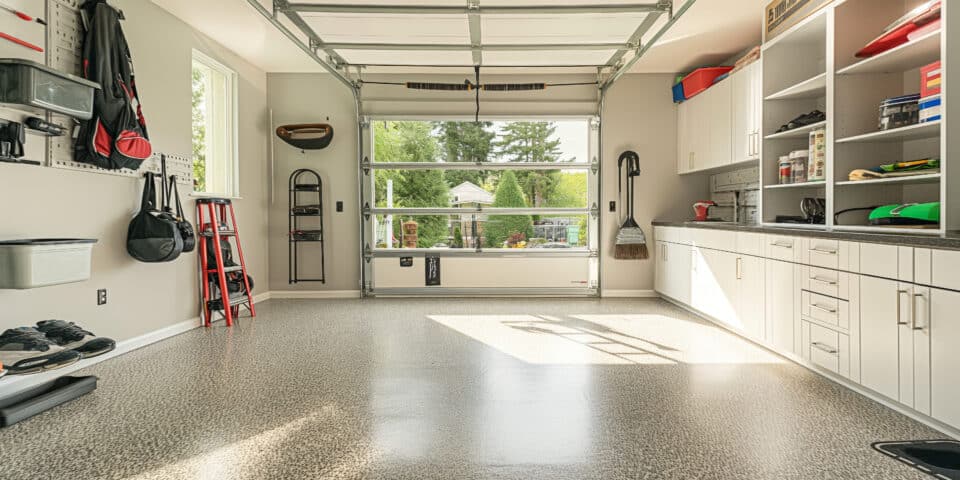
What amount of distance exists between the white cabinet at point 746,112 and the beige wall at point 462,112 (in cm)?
152

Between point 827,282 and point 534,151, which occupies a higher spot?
point 534,151

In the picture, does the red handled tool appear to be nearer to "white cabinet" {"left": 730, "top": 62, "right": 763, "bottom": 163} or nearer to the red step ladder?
the red step ladder

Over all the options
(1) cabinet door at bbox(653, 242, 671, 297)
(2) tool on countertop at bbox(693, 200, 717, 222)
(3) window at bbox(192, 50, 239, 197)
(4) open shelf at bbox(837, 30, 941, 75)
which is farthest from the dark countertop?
(3) window at bbox(192, 50, 239, 197)

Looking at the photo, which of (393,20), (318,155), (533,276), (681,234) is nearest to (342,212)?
(318,155)

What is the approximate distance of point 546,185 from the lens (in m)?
7.07

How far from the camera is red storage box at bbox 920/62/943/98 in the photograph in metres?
2.90

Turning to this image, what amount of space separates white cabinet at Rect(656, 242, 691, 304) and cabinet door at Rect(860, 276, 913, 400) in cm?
267

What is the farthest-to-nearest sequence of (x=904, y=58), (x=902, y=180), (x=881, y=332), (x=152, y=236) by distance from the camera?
(x=152, y=236)
(x=904, y=58)
(x=902, y=180)
(x=881, y=332)

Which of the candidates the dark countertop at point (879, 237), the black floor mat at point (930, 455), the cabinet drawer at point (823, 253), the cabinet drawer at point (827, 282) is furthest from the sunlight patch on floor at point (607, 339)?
the black floor mat at point (930, 455)

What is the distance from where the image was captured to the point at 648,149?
22.5ft

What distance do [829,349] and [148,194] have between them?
503 centimetres

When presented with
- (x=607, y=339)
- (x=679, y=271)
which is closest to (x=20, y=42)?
(x=607, y=339)

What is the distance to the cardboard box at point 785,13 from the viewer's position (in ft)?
Answer: 13.0

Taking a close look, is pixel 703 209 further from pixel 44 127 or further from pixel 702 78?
pixel 44 127
